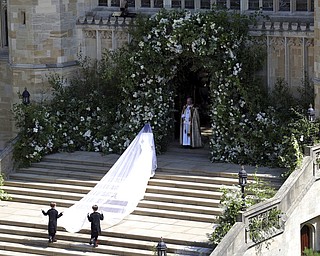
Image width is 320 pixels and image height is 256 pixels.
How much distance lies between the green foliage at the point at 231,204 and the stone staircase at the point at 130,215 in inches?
18.9

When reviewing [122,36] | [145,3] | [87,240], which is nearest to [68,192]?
[87,240]

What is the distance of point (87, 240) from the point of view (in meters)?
34.8

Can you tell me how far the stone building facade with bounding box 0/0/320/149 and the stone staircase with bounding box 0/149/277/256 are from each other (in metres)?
2.82

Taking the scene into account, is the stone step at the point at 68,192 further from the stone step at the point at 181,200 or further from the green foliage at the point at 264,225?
the green foliage at the point at 264,225

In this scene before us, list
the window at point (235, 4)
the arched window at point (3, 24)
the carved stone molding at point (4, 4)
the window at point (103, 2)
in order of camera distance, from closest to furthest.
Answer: the window at point (235, 4)
the window at point (103, 2)
the carved stone molding at point (4, 4)
the arched window at point (3, 24)

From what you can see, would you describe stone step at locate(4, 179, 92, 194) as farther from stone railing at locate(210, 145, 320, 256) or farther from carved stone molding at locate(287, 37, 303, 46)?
carved stone molding at locate(287, 37, 303, 46)

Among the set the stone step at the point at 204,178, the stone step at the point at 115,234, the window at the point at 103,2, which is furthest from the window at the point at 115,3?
the stone step at the point at 115,234

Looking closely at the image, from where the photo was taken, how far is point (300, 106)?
1474 inches

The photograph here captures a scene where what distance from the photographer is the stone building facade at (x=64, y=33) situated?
1516 inches

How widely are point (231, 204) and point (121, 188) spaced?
13.5ft

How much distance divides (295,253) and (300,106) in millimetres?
4454

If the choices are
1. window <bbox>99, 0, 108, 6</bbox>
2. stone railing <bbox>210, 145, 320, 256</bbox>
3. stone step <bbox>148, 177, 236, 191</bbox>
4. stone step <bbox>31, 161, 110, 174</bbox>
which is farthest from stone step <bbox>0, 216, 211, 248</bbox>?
window <bbox>99, 0, 108, 6</bbox>

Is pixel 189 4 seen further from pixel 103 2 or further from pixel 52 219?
pixel 52 219

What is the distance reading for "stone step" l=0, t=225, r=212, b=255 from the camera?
1325 inches
